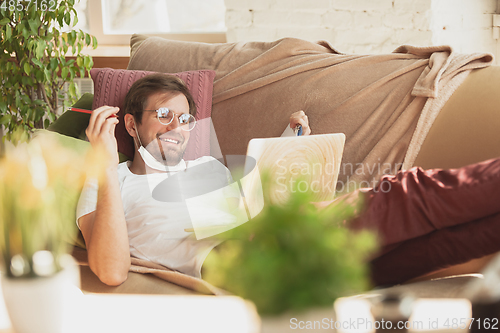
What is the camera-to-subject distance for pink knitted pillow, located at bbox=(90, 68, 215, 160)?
1458 millimetres

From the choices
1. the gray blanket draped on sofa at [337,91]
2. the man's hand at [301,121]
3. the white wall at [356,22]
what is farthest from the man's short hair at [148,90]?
the white wall at [356,22]

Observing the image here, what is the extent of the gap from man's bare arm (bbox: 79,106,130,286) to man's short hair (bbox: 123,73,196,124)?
39 cm

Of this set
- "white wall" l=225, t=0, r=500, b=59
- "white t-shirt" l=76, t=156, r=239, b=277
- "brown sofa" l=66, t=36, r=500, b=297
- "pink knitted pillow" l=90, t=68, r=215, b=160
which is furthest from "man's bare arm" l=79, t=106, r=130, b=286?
"white wall" l=225, t=0, r=500, b=59

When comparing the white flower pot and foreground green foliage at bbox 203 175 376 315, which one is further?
the white flower pot

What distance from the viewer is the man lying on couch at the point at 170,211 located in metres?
0.60

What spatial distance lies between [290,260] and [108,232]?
2.24 feet

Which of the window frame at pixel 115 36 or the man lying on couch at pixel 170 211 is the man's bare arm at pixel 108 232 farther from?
the window frame at pixel 115 36

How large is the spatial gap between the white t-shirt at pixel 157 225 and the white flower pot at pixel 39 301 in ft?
1.33

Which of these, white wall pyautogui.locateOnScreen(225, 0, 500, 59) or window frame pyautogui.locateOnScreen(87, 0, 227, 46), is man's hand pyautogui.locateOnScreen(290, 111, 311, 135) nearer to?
white wall pyautogui.locateOnScreen(225, 0, 500, 59)

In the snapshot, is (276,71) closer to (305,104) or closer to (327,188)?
(305,104)

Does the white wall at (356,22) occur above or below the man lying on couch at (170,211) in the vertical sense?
above

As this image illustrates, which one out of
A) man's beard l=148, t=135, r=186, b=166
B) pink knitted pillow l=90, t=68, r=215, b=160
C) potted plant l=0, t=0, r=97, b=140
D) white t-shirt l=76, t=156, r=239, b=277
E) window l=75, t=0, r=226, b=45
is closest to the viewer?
white t-shirt l=76, t=156, r=239, b=277

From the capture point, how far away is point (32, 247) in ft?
1.51

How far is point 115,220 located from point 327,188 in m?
0.47
